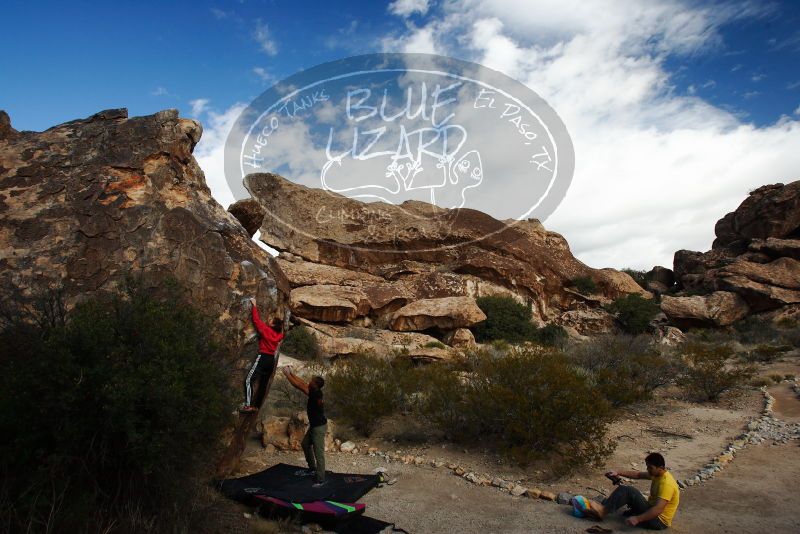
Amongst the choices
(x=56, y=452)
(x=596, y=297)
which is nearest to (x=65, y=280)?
(x=56, y=452)

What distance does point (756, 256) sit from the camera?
2919 centimetres

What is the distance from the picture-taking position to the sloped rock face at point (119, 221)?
16.9ft

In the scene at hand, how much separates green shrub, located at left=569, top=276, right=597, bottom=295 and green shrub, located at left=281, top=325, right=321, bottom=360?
1830 centimetres

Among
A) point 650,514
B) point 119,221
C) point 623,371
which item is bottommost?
point 650,514

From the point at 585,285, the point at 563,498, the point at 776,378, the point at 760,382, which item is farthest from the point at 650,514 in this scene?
the point at 585,285

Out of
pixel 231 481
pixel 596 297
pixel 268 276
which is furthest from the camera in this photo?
pixel 596 297

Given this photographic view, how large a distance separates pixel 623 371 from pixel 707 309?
17.8m

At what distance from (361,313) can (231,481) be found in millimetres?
16986

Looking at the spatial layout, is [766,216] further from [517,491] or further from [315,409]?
[315,409]

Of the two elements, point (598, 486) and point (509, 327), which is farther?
point (509, 327)

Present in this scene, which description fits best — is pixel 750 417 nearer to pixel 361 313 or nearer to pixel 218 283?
pixel 218 283

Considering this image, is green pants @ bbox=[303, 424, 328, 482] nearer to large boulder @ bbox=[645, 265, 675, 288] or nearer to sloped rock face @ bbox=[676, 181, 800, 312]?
sloped rock face @ bbox=[676, 181, 800, 312]

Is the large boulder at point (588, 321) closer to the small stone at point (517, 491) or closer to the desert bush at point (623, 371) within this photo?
the desert bush at point (623, 371)

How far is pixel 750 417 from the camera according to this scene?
9.34 m
